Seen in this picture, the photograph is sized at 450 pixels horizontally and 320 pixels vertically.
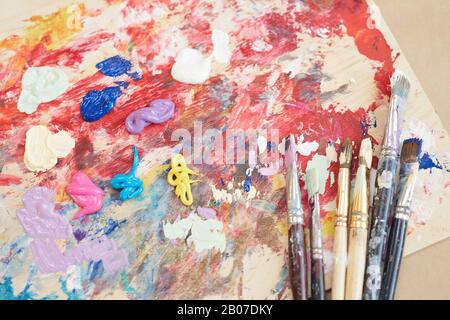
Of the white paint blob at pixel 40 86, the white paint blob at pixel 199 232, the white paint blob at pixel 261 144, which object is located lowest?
the white paint blob at pixel 199 232

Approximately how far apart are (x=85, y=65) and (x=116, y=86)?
10 cm

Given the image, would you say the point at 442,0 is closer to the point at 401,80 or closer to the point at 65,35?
the point at 401,80

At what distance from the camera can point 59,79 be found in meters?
1.25

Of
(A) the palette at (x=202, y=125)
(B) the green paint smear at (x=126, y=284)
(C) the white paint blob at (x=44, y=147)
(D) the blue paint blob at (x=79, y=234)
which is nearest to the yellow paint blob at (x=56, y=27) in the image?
(A) the palette at (x=202, y=125)

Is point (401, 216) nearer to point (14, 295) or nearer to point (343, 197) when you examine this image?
point (343, 197)

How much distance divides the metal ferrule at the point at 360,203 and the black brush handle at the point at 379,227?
2cm

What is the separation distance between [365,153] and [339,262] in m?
0.23

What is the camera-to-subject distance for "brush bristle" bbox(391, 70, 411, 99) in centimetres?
118

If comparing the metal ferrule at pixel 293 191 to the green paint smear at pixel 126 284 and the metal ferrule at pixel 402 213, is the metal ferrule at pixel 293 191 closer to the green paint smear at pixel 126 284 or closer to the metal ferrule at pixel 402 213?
the metal ferrule at pixel 402 213

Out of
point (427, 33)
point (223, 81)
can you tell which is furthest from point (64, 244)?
point (427, 33)

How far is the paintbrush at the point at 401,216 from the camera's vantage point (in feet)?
3.34

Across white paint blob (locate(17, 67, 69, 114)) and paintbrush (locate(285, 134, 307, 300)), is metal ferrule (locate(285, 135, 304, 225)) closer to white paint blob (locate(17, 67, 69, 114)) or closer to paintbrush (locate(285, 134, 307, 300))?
paintbrush (locate(285, 134, 307, 300))

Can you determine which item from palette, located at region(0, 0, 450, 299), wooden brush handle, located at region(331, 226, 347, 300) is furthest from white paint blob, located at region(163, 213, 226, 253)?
wooden brush handle, located at region(331, 226, 347, 300)

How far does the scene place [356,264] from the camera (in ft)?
3.28
